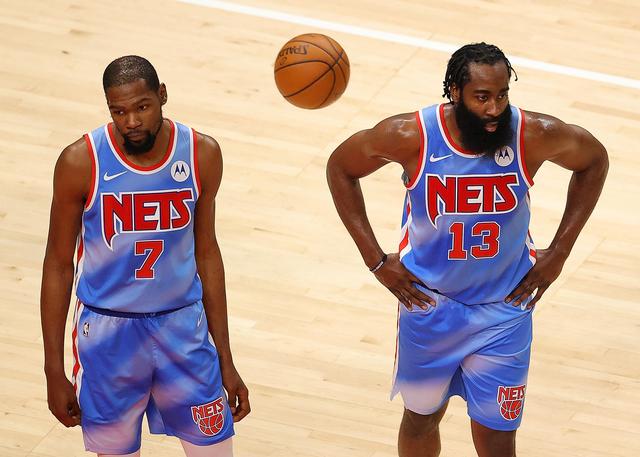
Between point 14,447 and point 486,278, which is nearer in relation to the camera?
point 486,278

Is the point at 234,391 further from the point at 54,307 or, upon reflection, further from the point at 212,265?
the point at 54,307

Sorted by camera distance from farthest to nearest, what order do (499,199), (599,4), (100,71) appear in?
(599,4), (100,71), (499,199)

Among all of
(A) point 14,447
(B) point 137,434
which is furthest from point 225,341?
(A) point 14,447

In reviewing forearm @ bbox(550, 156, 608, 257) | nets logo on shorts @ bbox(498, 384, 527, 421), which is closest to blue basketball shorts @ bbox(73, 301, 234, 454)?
nets logo on shorts @ bbox(498, 384, 527, 421)

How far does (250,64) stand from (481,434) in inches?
202

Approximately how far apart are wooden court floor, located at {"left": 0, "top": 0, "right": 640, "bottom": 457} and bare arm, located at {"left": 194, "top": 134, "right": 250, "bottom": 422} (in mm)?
1359

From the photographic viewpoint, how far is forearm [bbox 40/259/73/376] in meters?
5.03

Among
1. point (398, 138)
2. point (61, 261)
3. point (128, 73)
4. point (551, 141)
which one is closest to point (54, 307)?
point (61, 261)

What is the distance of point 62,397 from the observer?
5.11m

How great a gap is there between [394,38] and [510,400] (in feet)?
18.2

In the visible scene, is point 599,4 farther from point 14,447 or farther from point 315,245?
point 14,447

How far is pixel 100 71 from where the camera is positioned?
10.1 meters

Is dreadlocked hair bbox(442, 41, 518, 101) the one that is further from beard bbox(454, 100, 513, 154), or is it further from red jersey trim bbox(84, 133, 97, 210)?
red jersey trim bbox(84, 133, 97, 210)

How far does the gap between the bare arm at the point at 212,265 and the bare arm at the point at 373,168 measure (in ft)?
2.06
